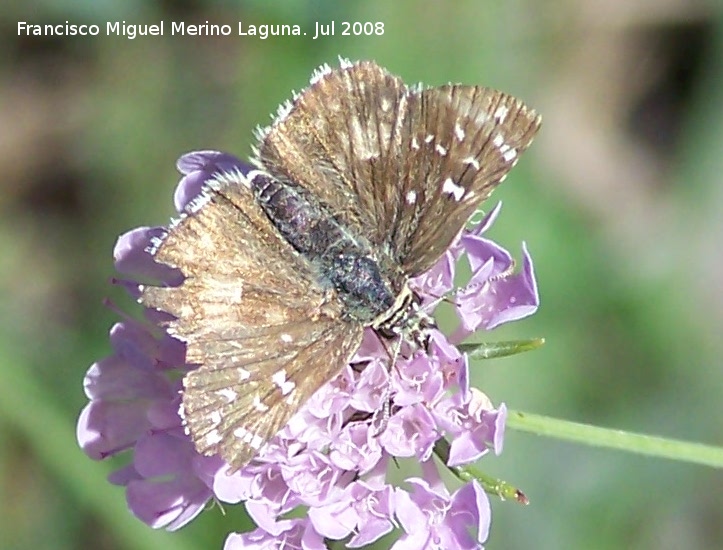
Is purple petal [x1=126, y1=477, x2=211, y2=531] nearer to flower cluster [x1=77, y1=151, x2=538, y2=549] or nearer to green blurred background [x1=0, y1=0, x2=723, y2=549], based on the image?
flower cluster [x1=77, y1=151, x2=538, y2=549]

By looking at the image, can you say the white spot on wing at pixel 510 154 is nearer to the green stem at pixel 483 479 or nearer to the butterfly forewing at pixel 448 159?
the butterfly forewing at pixel 448 159

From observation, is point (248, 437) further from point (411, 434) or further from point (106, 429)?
point (106, 429)

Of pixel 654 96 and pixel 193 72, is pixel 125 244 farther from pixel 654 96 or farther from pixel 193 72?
pixel 654 96

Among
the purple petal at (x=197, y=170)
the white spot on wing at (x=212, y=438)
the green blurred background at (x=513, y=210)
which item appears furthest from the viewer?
the green blurred background at (x=513, y=210)

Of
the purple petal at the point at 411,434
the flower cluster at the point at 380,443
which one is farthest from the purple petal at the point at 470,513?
the purple petal at the point at 411,434

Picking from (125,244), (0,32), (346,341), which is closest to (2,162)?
(0,32)

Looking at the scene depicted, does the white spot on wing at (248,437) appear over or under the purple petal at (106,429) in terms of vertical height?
over

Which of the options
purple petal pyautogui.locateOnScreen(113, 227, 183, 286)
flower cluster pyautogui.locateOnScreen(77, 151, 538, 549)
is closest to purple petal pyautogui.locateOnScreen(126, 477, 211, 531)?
flower cluster pyautogui.locateOnScreen(77, 151, 538, 549)
